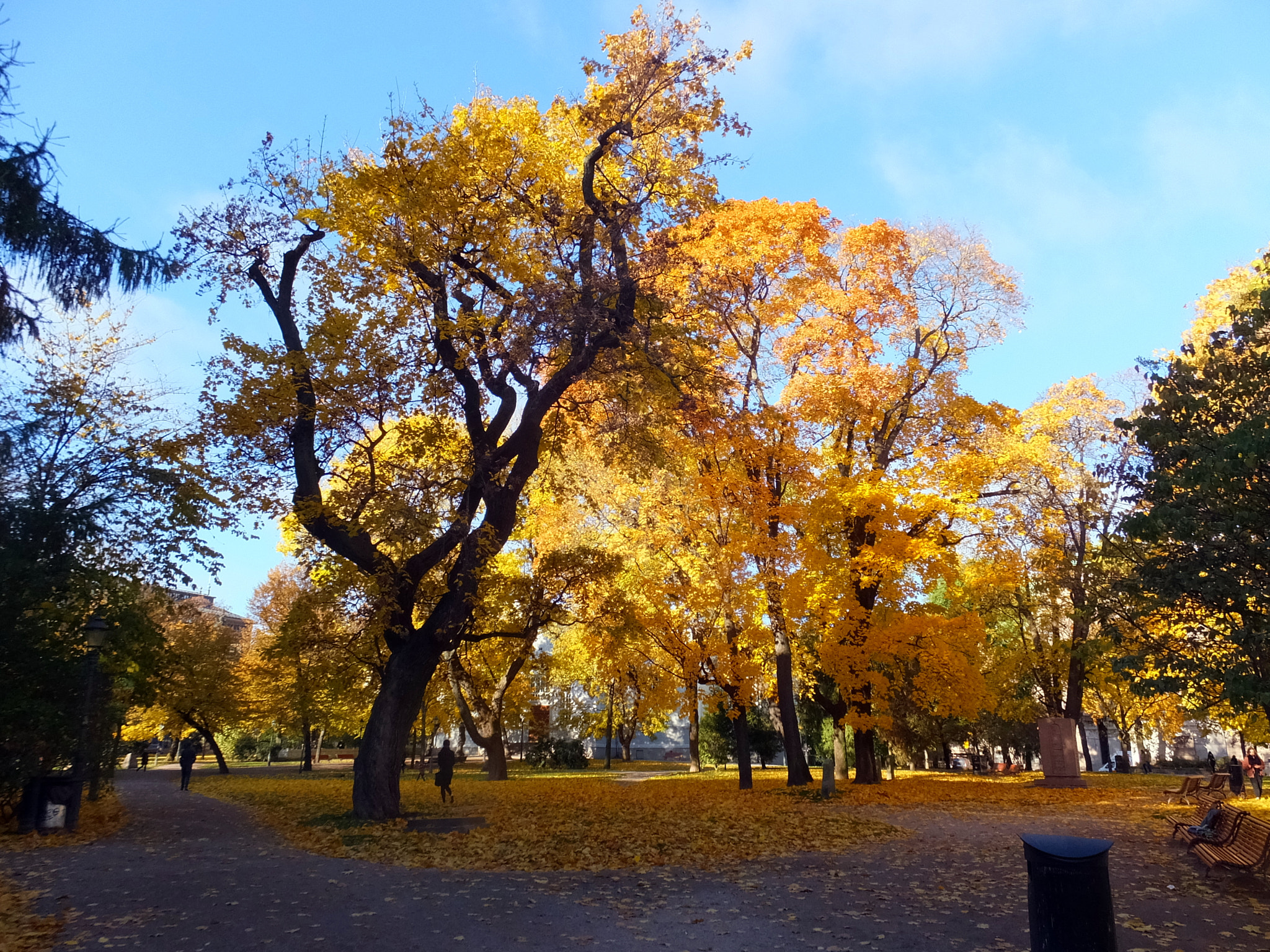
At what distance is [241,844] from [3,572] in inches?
201

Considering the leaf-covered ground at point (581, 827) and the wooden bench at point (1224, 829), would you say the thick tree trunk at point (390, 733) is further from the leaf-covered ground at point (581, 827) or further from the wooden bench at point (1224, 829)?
the wooden bench at point (1224, 829)

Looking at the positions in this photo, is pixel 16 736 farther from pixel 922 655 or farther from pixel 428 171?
pixel 922 655

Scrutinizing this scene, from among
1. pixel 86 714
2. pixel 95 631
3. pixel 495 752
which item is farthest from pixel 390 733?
pixel 495 752

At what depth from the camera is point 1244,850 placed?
8047 mm

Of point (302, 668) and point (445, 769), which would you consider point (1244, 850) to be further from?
point (302, 668)

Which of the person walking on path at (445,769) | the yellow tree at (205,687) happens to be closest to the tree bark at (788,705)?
the person walking on path at (445,769)

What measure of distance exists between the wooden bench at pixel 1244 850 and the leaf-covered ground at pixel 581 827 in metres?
4.35

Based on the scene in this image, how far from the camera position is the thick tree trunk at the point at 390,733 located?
13.6 m

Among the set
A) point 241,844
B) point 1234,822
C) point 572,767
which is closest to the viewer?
point 1234,822

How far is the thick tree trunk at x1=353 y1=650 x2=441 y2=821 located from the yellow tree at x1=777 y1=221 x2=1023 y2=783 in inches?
387

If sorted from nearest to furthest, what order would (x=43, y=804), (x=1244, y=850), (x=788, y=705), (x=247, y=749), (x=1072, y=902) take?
1. (x=1072, y=902)
2. (x=1244, y=850)
3. (x=43, y=804)
4. (x=788, y=705)
5. (x=247, y=749)

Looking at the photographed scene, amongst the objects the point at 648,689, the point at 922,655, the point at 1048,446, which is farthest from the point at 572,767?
the point at 1048,446

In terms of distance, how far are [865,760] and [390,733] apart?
15454 mm

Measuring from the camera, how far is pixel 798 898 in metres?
7.71
